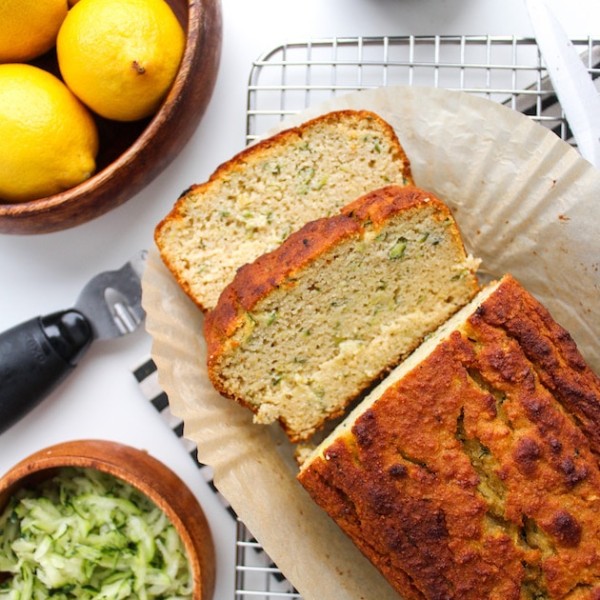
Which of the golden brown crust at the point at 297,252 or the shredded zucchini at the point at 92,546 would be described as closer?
the golden brown crust at the point at 297,252

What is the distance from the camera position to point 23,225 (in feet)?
9.83

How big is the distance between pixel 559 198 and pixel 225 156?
49.5 inches

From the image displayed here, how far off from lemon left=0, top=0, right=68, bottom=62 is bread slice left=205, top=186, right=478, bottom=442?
3.64ft

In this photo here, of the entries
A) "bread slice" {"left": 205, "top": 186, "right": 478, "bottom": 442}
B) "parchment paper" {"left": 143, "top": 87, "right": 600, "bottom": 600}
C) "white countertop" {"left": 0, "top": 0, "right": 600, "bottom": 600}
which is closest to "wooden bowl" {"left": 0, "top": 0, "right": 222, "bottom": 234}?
"white countertop" {"left": 0, "top": 0, "right": 600, "bottom": 600}

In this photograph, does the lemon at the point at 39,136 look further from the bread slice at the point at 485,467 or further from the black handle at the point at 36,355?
the bread slice at the point at 485,467

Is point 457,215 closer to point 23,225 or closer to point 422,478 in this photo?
point 422,478

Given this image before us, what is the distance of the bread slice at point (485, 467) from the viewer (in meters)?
2.51

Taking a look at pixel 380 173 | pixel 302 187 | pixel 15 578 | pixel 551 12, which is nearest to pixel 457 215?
pixel 380 173

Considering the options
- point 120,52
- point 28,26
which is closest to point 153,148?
point 120,52

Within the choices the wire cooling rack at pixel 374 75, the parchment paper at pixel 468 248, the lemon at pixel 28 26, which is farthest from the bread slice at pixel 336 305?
the lemon at pixel 28 26

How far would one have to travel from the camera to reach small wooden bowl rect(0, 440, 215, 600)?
291cm

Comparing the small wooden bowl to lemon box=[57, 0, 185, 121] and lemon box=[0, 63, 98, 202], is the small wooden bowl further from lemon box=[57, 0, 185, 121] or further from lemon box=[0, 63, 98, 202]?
lemon box=[57, 0, 185, 121]

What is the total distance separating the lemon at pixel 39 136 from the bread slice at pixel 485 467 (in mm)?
1316

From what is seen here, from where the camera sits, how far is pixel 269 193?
295cm
